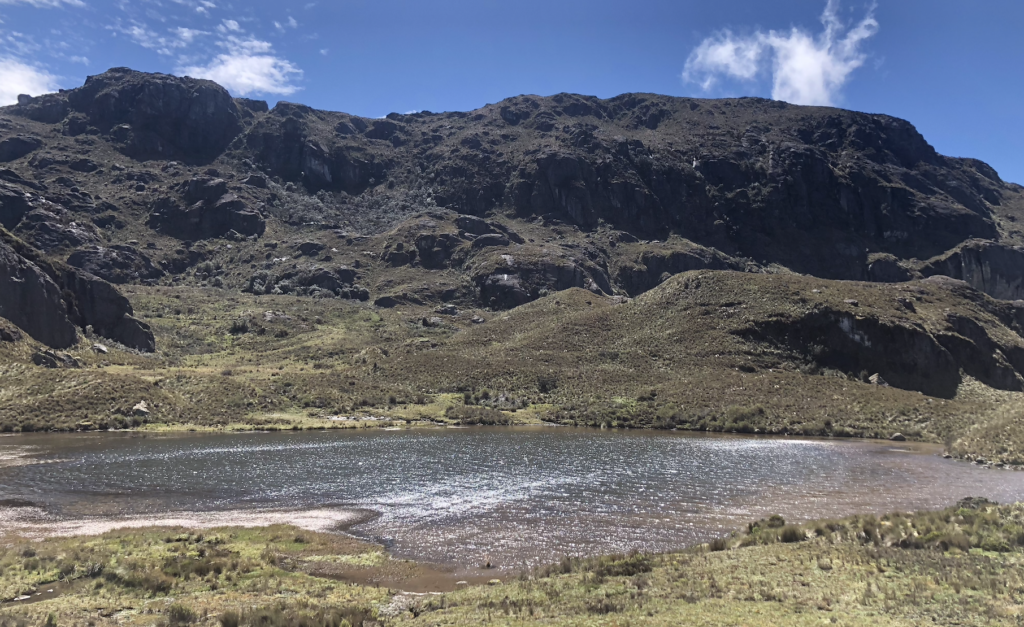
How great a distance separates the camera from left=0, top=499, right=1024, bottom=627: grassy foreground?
15078mm

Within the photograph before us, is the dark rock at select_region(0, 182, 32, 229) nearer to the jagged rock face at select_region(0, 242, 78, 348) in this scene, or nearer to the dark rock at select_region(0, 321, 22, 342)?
the jagged rock face at select_region(0, 242, 78, 348)

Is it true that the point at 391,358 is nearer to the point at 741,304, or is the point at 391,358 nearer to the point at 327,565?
the point at 741,304

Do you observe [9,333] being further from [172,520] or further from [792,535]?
[792,535]

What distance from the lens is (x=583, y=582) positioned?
59.4ft

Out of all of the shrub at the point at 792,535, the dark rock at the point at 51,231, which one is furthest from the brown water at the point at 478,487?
the dark rock at the point at 51,231

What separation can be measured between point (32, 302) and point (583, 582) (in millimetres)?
89115

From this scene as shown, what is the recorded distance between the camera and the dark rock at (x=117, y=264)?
521 ft

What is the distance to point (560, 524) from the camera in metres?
27.4

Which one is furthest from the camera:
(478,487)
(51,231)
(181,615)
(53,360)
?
(51,231)

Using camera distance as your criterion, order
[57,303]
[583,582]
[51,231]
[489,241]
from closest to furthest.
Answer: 1. [583,582]
2. [57,303]
3. [51,231]
4. [489,241]

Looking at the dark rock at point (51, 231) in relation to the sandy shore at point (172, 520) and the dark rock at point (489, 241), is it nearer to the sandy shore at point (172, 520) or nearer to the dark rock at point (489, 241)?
the dark rock at point (489, 241)

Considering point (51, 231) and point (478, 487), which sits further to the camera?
point (51, 231)

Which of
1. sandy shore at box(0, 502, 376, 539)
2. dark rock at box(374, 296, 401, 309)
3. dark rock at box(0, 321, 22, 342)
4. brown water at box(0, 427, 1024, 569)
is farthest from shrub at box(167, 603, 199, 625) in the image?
dark rock at box(374, 296, 401, 309)

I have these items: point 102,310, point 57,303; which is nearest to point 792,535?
point 57,303
